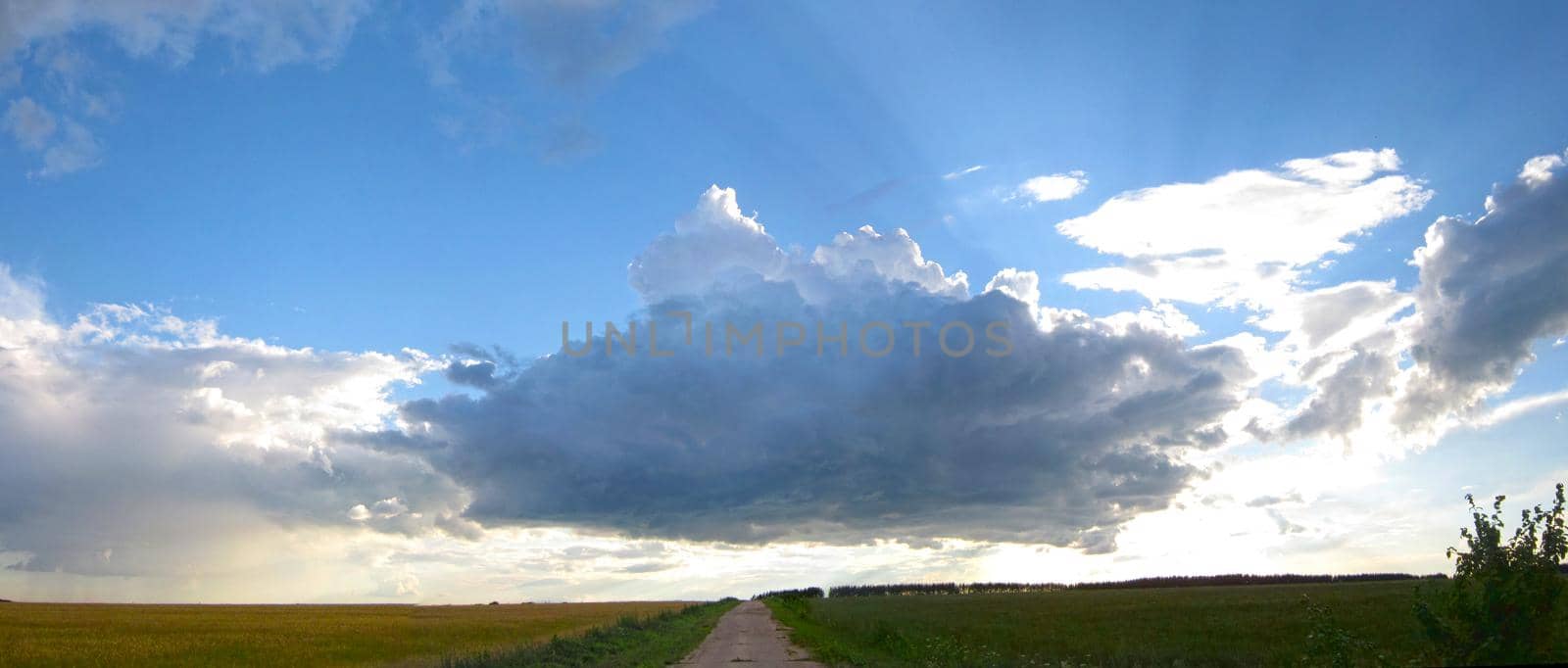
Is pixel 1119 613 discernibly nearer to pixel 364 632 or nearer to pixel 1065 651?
pixel 1065 651

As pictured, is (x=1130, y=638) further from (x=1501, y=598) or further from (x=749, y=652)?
(x=1501, y=598)

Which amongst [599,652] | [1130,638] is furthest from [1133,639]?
[599,652]

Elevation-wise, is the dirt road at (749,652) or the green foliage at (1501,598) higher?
the green foliage at (1501,598)

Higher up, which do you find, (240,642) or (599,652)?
(599,652)

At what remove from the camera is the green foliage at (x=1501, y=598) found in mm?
9391

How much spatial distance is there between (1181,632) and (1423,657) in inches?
1041

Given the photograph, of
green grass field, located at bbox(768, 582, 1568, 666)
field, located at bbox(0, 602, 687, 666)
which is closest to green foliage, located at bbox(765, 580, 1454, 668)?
green grass field, located at bbox(768, 582, 1568, 666)

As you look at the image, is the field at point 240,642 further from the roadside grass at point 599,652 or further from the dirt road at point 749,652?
the dirt road at point 749,652

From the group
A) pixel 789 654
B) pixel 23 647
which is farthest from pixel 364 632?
pixel 789 654

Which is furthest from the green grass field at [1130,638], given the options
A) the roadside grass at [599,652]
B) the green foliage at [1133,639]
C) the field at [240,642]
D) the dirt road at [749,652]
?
the field at [240,642]

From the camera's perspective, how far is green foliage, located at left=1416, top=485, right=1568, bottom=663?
9391mm

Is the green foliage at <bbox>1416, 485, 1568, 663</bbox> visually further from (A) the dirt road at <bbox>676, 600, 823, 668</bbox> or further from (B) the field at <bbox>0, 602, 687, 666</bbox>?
(B) the field at <bbox>0, 602, 687, 666</bbox>

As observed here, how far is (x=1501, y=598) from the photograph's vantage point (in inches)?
373

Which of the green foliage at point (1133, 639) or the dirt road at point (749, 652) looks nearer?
the green foliage at point (1133, 639)
